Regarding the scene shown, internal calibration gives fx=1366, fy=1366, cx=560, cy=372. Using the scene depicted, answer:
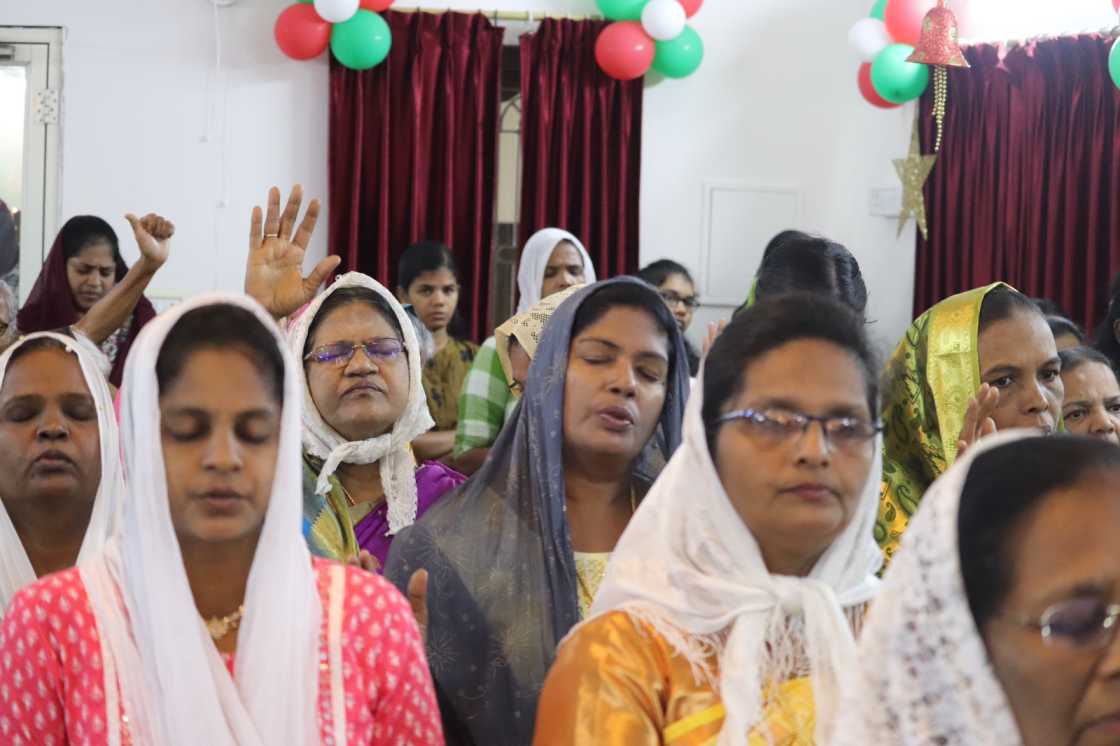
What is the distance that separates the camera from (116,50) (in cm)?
627

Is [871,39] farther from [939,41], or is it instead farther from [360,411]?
[360,411]

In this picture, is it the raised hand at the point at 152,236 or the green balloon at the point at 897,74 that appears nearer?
the raised hand at the point at 152,236

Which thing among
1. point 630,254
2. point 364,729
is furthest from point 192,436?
point 630,254

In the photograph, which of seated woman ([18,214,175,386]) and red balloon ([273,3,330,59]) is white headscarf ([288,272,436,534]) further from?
red balloon ([273,3,330,59])

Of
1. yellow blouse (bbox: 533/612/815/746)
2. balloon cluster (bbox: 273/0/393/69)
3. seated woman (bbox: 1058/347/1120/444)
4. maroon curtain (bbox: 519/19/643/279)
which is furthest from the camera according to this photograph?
maroon curtain (bbox: 519/19/643/279)

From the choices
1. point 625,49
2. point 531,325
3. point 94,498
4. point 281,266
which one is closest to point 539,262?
point 625,49

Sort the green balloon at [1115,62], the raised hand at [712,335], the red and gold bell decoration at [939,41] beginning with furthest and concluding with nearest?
the red and gold bell decoration at [939,41] < the green balloon at [1115,62] < the raised hand at [712,335]

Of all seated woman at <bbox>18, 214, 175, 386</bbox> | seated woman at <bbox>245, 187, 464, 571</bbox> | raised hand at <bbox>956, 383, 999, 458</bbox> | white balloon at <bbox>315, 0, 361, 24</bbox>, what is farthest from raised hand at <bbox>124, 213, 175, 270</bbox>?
Result: white balloon at <bbox>315, 0, 361, 24</bbox>

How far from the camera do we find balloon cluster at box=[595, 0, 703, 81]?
241 inches

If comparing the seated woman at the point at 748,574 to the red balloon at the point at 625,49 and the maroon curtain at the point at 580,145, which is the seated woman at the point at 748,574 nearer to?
the red balloon at the point at 625,49

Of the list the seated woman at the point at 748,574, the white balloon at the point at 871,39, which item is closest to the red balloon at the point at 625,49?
the white balloon at the point at 871,39

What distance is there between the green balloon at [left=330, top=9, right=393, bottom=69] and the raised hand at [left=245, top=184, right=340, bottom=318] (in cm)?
312

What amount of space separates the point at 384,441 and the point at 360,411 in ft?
0.28

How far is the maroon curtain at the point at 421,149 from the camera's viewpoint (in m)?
6.36
